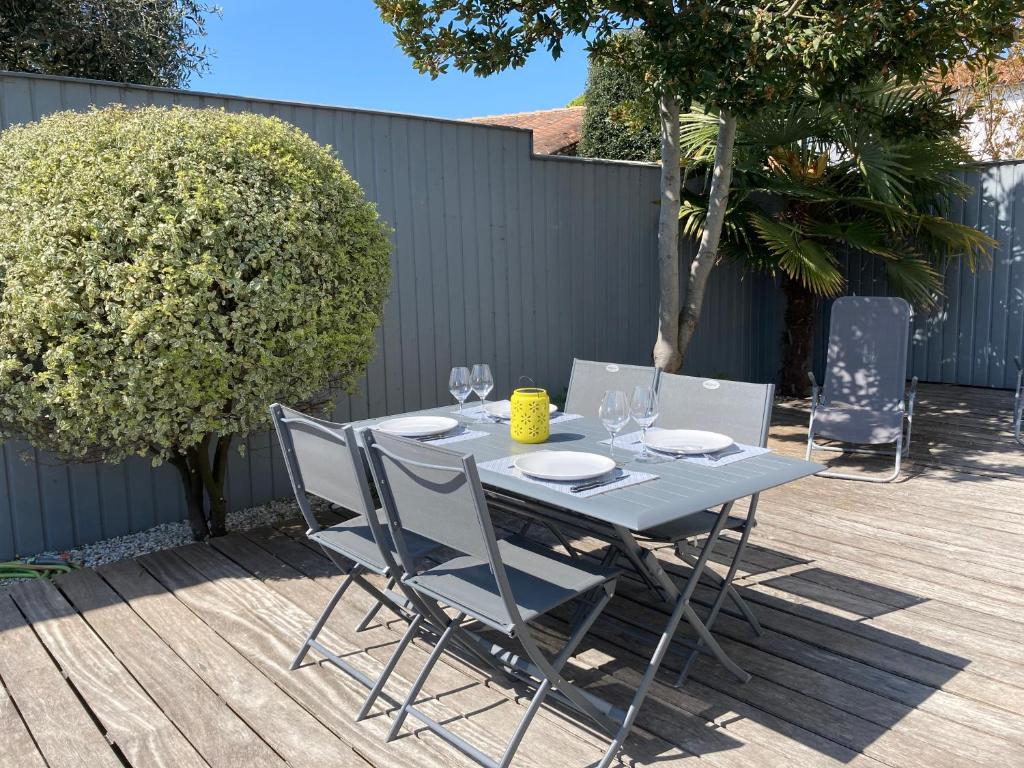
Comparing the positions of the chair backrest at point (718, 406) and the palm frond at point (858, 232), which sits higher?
the palm frond at point (858, 232)

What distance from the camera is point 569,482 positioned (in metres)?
2.29

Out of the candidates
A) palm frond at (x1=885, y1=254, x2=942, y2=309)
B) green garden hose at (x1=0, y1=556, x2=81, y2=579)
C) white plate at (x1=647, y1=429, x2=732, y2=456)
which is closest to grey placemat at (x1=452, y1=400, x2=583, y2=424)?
white plate at (x1=647, y1=429, x2=732, y2=456)

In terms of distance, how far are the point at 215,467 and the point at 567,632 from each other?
216cm

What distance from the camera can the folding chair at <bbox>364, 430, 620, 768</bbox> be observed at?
6.51 ft

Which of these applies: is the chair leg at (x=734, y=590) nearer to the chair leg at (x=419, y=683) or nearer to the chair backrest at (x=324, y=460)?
the chair leg at (x=419, y=683)

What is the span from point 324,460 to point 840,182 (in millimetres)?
5813

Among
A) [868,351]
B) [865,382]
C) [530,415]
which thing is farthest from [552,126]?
[530,415]

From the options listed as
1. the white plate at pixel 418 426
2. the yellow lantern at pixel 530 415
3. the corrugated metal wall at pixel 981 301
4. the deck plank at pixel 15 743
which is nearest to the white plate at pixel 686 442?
the yellow lantern at pixel 530 415

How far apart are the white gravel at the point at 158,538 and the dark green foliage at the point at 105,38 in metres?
5.99

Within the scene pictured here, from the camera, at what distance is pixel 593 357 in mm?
6617

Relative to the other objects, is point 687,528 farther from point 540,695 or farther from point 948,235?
point 948,235

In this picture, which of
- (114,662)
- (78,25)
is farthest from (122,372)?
(78,25)

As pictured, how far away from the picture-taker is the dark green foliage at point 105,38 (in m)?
7.99

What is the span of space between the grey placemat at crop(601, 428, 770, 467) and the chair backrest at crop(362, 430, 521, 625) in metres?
0.79
